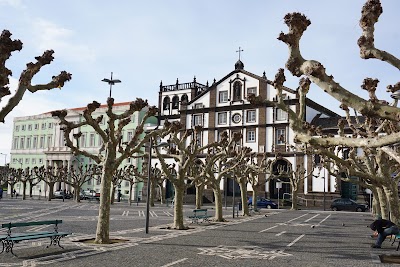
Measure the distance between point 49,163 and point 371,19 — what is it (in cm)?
7289

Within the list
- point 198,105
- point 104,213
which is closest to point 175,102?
point 198,105

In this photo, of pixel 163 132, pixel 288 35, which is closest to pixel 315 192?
pixel 163 132

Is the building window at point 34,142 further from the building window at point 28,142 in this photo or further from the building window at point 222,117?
the building window at point 222,117

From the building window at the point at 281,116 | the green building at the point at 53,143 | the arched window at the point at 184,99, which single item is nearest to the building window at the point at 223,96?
the arched window at the point at 184,99

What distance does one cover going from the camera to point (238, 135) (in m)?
25.8

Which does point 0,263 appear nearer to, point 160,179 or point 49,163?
point 160,179

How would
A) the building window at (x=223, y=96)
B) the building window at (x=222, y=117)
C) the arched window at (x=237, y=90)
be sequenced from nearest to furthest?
the arched window at (x=237, y=90) < the building window at (x=222, y=117) < the building window at (x=223, y=96)

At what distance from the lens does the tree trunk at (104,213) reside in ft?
51.0

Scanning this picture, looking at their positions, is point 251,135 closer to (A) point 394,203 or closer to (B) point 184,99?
(B) point 184,99

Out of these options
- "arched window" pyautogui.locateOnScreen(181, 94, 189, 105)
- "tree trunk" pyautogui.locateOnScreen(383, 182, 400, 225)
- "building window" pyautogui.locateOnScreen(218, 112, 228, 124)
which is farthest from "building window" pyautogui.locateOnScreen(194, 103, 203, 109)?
"tree trunk" pyautogui.locateOnScreen(383, 182, 400, 225)

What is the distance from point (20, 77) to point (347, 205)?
43.9 metres

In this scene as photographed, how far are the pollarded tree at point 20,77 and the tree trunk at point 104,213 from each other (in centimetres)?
604

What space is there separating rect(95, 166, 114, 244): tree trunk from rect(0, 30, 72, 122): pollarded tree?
604 cm

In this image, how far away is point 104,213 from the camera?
1583 centimetres
